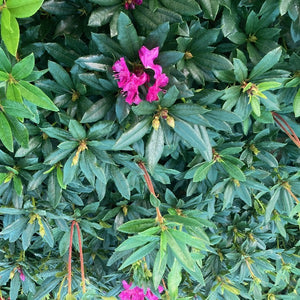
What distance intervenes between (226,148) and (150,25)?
0.49 meters

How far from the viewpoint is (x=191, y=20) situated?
101cm

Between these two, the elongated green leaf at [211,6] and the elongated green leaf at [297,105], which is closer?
the elongated green leaf at [211,6]

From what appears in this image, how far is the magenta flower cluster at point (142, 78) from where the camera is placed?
0.85 meters

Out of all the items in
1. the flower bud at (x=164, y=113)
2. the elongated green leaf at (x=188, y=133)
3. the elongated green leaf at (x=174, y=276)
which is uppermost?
the flower bud at (x=164, y=113)

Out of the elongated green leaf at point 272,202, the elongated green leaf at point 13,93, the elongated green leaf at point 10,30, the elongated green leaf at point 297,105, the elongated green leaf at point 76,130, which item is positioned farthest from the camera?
the elongated green leaf at point 272,202

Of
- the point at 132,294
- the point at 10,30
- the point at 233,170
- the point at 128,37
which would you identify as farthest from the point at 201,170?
the point at 10,30

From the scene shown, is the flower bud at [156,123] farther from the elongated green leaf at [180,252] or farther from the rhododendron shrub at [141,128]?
the elongated green leaf at [180,252]

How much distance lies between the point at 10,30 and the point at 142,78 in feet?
1.06

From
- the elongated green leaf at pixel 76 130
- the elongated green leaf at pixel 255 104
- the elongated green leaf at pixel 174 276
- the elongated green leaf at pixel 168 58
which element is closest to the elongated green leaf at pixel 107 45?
the elongated green leaf at pixel 168 58

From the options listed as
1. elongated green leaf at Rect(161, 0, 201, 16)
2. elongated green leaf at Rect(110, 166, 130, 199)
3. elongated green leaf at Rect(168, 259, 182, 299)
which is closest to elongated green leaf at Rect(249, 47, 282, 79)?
elongated green leaf at Rect(161, 0, 201, 16)

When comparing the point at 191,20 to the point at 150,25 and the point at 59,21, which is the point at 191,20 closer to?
the point at 150,25

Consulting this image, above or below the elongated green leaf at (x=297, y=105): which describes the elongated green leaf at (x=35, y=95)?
above

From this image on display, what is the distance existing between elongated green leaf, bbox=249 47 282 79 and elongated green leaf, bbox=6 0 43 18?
24.7 inches

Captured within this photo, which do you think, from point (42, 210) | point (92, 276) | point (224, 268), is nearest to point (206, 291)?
point (224, 268)
